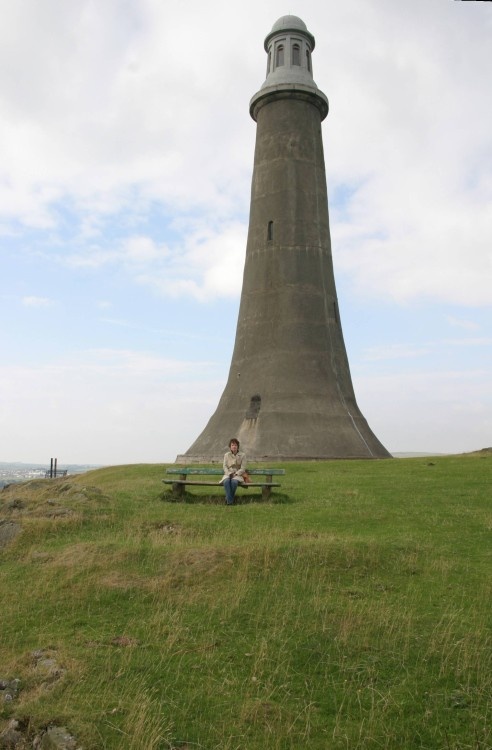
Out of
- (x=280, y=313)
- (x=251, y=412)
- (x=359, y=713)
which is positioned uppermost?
(x=280, y=313)

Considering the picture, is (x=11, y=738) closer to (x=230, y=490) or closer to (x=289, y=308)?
(x=230, y=490)

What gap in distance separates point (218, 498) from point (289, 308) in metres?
16.2

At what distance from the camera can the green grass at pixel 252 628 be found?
566 centimetres

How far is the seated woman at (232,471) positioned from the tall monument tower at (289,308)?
40.5 ft

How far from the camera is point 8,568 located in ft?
33.9

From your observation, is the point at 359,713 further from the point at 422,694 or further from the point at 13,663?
the point at 13,663

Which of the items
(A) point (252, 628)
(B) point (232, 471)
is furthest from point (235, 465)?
(A) point (252, 628)

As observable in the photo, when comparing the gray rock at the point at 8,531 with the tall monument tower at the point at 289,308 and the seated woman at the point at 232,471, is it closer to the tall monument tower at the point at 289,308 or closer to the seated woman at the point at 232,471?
the seated woman at the point at 232,471

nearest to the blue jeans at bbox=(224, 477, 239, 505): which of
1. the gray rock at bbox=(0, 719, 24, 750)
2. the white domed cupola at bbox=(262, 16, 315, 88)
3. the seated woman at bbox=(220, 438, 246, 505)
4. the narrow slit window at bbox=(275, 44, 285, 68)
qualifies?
the seated woman at bbox=(220, 438, 246, 505)

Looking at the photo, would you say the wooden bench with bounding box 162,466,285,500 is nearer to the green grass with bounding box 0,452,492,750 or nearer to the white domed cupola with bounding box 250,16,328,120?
the green grass with bounding box 0,452,492,750

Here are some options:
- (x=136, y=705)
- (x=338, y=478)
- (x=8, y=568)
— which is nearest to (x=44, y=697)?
Result: (x=136, y=705)

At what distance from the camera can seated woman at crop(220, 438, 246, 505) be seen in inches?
620

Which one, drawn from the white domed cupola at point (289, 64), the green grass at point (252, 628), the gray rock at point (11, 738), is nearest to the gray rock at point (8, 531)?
the green grass at point (252, 628)

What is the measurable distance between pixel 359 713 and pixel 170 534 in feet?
21.6
